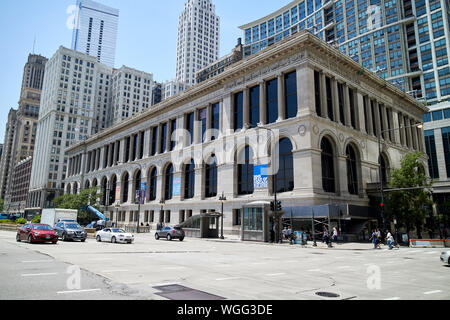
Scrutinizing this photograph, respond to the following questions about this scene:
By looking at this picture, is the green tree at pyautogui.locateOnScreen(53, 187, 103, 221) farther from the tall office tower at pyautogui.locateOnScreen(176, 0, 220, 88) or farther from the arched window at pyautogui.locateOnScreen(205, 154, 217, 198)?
the tall office tower at pyautogui.locateOnScreen(176, 0, 220, 88)

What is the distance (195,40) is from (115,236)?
5914 inches

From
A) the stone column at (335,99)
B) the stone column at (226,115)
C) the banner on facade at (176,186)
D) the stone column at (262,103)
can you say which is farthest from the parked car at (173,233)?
the stone column at (335,99)

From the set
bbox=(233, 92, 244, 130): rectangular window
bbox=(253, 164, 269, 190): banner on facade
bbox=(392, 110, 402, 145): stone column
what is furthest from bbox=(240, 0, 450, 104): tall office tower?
bbox=(253, 164, 269, 190): banner on facade

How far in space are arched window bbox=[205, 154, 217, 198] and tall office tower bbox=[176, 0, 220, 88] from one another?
116 metres

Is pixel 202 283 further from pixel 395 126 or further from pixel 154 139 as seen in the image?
pixel 154 139

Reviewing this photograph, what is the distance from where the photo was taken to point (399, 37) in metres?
89.5

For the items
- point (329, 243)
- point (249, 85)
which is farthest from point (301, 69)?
point (329, 243)

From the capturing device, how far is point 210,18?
16975 cm

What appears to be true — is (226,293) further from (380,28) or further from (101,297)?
(380,28)

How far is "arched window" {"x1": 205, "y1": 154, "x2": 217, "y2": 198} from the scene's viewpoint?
161ft

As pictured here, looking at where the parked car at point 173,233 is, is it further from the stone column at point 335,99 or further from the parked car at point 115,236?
the stone column at point 335,99

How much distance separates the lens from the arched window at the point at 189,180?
175 feet
